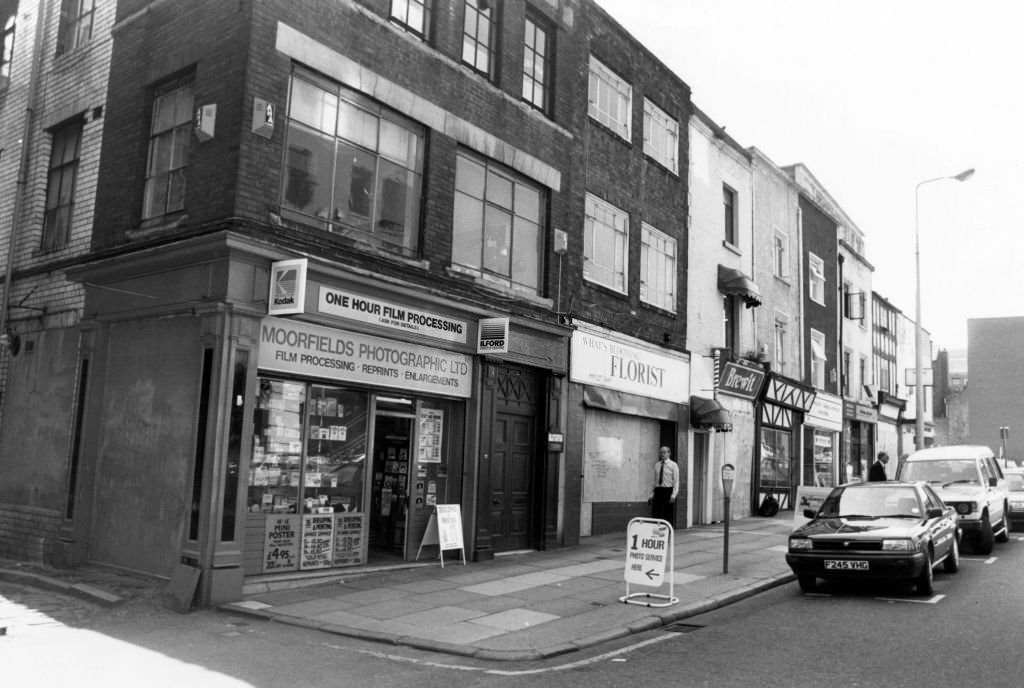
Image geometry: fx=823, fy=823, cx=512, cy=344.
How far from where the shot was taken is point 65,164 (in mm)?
13414

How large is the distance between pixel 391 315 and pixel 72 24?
7.83 meters

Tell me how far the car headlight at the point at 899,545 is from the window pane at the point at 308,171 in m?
8.27

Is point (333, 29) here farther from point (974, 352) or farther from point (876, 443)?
point (974, 352)

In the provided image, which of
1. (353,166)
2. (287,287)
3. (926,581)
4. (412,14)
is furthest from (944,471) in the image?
(287,287)

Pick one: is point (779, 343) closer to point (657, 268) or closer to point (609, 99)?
point (657, 268)

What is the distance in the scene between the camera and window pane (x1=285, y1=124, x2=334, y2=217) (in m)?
10.8

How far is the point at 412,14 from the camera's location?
41.9ft

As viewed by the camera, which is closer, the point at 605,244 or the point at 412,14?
the point at 412,14

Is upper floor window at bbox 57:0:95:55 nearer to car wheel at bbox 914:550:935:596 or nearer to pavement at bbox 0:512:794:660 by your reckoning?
pavement at bbox 0:512:794:660

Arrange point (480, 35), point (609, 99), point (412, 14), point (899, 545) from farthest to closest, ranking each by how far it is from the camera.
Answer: point (609, 99) < point (480, 35) < point (412, 14) < point (899, 545)

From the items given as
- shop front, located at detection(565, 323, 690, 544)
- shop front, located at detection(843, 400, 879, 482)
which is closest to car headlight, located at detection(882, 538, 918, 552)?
shop front, located at detection(565, 323, 690, 544)

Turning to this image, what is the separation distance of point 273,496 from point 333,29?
6297 mm

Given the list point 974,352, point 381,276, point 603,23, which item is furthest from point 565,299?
point 974,352

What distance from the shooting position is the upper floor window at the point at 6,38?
15133 mm
